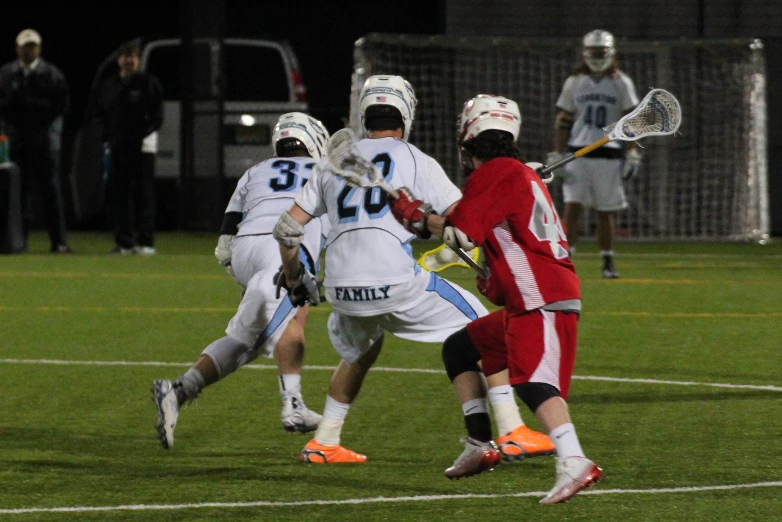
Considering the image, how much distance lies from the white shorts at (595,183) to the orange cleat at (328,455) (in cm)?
748

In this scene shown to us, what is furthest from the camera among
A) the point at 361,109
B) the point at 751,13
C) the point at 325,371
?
the point at 751,13

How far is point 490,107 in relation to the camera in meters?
5.54

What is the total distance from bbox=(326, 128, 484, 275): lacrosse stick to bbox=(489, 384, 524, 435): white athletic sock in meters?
0.47

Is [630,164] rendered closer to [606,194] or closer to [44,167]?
[606,194]

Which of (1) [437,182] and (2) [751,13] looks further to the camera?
(2) [751,13]

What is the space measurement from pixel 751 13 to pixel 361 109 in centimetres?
1375

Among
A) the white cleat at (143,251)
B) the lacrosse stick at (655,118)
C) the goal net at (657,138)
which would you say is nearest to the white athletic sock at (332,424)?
the lacrosse stick at (655,118)

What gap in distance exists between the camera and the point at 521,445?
224 inches

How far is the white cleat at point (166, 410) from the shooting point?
20.0 ft

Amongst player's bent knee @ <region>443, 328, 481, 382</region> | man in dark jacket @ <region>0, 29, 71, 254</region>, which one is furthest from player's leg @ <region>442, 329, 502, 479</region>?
man in dark jacket @ <region>0, 29, 71, 254</region>

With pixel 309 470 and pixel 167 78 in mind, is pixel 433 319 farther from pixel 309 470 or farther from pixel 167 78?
pixel 167 78

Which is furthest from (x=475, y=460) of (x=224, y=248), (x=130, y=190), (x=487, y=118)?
(x=130, y=190)

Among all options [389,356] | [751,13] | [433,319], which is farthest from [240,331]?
[751,13]

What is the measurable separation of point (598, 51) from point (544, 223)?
8.21 m
